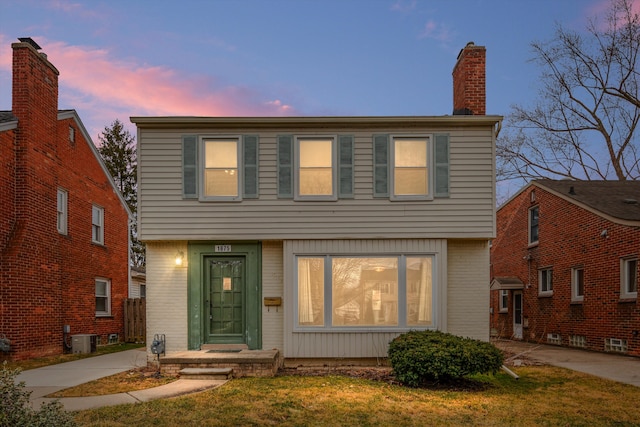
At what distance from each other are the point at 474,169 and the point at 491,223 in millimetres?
1251

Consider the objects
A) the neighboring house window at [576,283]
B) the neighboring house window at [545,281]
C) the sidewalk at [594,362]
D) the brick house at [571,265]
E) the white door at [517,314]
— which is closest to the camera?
the sidewalk at [594,362]

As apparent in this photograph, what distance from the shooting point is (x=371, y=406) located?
22.6 feet

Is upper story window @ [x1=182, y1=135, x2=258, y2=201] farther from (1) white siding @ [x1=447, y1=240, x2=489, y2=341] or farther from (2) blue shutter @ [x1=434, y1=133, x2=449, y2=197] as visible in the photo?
(1) white siding @ [x1=447, y1=240, x2=489, y2=341]

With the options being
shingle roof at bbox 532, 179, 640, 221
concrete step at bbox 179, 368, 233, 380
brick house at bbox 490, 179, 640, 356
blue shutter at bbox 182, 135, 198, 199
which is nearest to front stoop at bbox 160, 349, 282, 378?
concrete step at bbox 179, 368, 233, 380

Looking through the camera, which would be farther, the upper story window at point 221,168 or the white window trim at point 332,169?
the upper story window at point 221,168

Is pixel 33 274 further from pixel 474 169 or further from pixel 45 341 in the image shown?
pixel 474 169

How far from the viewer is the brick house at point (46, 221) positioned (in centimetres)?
1124

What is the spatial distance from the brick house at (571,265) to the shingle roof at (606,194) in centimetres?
3

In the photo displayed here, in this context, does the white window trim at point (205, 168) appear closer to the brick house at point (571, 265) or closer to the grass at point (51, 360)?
the grass at point (51, 360)

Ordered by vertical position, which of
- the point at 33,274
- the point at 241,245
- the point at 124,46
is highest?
the point at 124,46

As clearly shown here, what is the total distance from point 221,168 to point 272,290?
2.96 m

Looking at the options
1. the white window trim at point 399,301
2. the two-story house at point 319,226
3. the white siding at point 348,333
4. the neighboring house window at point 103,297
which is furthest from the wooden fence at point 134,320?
the white window trim at point 399,301

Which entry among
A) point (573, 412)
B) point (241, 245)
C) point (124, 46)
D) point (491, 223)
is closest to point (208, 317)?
point (241, 245)

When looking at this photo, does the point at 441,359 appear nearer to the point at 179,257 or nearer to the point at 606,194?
the point at 179,257
